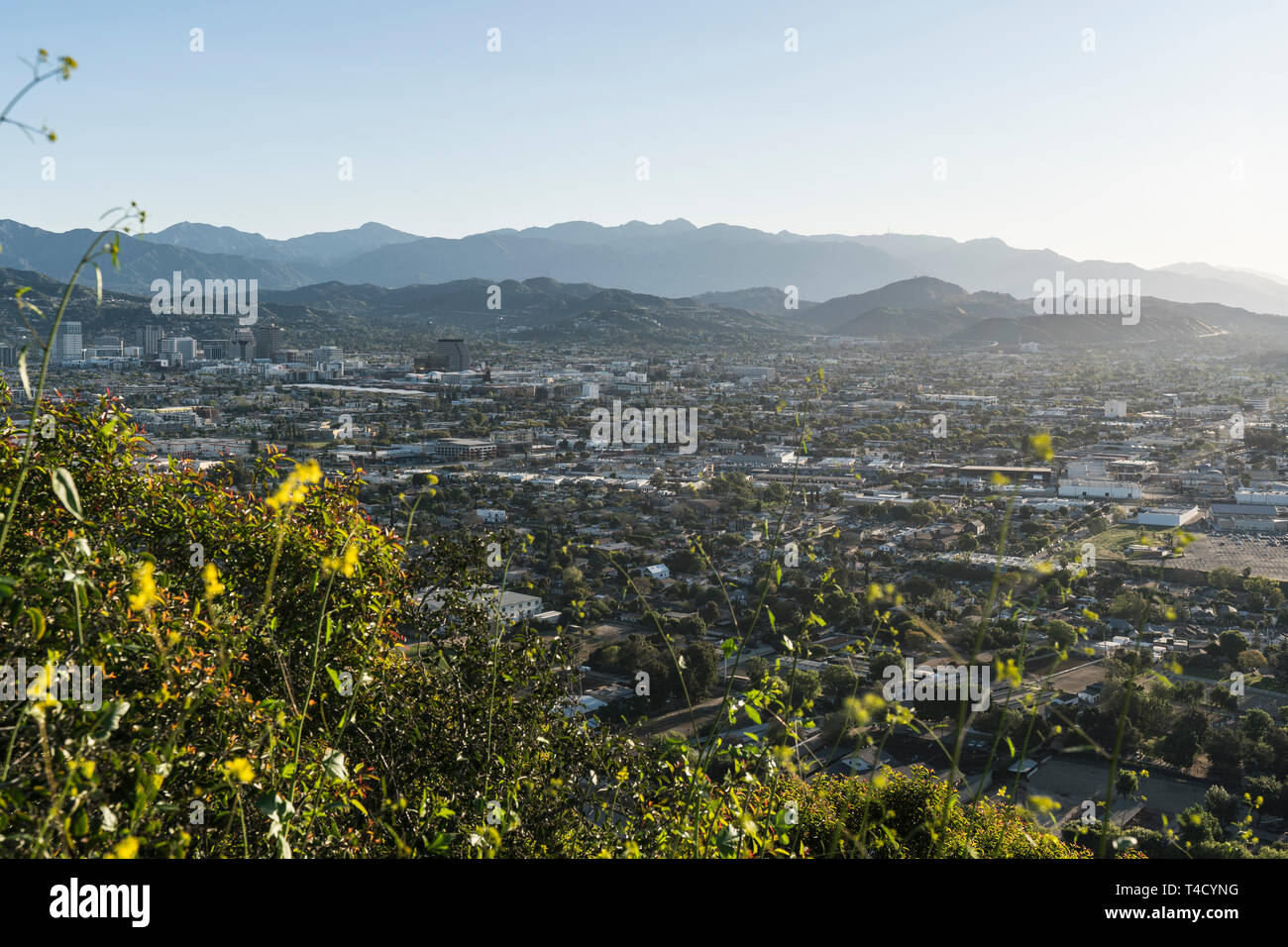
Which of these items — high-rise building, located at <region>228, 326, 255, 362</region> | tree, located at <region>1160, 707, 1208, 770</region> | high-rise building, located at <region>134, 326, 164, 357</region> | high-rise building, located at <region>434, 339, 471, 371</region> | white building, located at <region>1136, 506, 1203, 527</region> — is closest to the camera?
tree, located at <region>1160, 707, 1208, 770</region>

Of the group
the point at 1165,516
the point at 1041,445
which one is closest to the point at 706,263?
the point at 1165,516

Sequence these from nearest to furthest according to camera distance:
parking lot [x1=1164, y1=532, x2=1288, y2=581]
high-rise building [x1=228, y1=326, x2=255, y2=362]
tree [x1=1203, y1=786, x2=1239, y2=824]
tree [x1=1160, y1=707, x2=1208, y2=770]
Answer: tree [x1=1203, y1=786, x2=1239, y2=824] → tree [x1=1160, y1=707, x2=1208, y2=770] → parking lot [x1=1164, y1=532, x2=1288, y2=581] → high-rise building [x1=228, y1=326, x2=255, y2=362]

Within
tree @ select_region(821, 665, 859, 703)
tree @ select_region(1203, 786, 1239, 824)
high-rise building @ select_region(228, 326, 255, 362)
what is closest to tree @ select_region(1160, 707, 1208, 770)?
tree @ select_region(1203, 786, 1239, 824)

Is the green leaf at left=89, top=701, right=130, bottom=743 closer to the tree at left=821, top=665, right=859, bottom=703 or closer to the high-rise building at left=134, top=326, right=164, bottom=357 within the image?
the tree at left=821, top=665, right=859, bottom=703

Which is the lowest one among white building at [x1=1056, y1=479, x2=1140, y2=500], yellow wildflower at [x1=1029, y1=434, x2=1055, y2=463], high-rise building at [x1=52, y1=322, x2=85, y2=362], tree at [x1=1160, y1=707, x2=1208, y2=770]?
tree at [x1=1160, y1=707, x2=1208, y2=770]

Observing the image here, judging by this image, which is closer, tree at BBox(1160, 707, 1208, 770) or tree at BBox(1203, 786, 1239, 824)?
tree at BBox(1203, 786, 1239, 824)

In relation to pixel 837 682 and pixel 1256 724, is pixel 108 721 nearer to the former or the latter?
pixel 837 682

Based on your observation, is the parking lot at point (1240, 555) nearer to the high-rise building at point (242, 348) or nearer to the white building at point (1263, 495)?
the white building at point (1263, 495)
